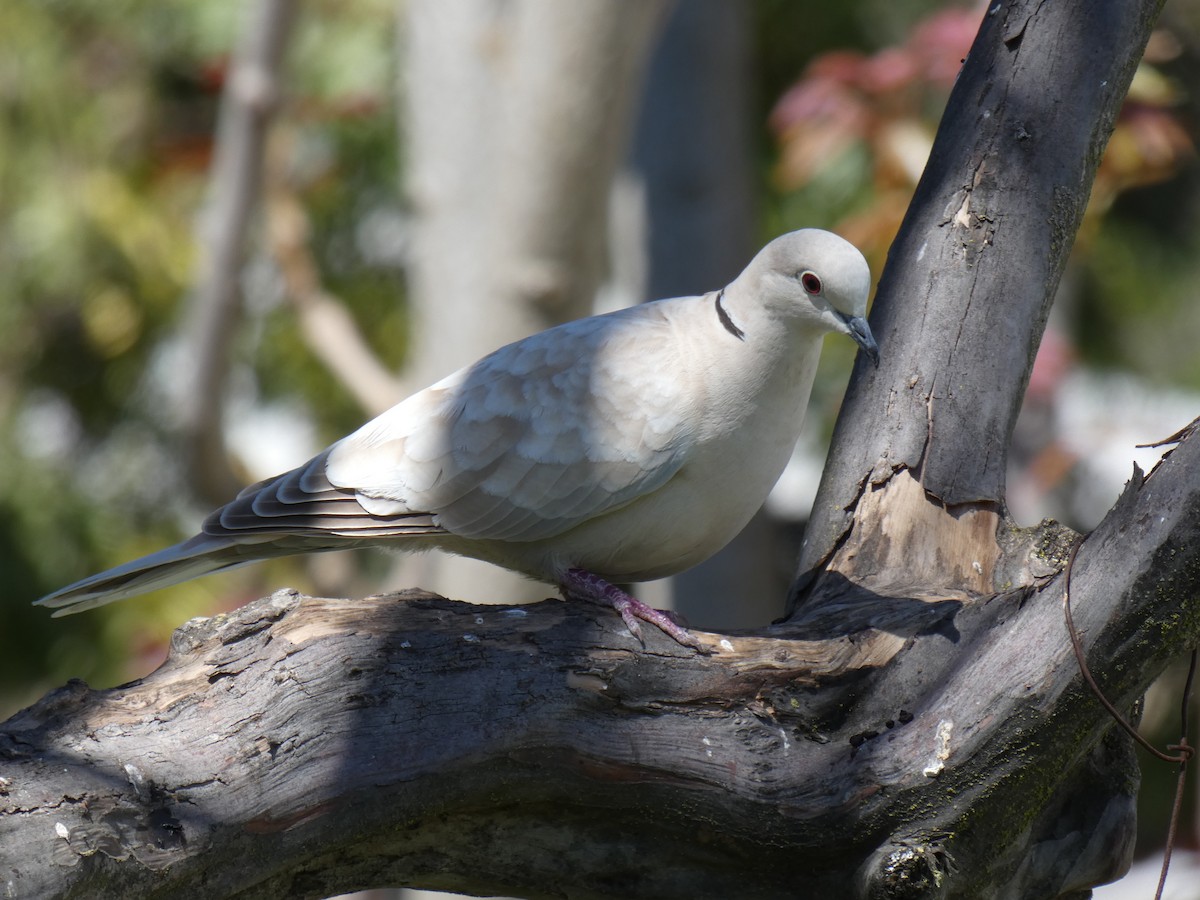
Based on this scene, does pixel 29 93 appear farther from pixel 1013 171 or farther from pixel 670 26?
pixel 1013 171

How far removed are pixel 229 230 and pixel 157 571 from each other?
72.5 inches

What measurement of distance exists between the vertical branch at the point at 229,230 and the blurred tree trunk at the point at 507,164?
0.68m

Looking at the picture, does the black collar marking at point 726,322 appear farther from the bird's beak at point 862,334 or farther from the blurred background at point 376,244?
the blurred background at point 376,244

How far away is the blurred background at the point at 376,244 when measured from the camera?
4.86 metres

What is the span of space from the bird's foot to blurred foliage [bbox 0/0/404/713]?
481 cm

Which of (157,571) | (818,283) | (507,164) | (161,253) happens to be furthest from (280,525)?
(161,253)

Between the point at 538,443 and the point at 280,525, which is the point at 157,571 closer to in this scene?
the point at 280,525

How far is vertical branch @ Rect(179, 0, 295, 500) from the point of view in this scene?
439 cm

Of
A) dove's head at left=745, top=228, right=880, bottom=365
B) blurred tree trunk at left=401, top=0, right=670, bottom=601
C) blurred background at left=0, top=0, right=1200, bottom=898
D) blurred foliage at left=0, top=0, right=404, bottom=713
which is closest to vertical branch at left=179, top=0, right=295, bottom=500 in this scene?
blurred background at left=0, top=0, right=1200, bottom=898

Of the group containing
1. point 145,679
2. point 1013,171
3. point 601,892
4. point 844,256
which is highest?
point 1013,171

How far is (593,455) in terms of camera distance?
3033 mm

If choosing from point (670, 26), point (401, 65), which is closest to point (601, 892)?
→ point (670, 26)

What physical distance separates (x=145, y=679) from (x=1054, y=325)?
5.70 meters

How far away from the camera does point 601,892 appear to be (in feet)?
8.43
